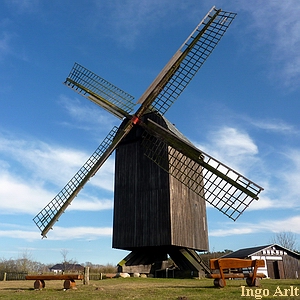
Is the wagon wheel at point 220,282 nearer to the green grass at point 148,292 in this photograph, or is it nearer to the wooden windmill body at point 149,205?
the green grass at point 148,292

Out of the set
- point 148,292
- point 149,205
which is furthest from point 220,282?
point 149,205

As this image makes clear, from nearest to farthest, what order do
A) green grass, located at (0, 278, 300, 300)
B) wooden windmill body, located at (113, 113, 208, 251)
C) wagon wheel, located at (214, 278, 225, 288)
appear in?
green grass, located at (0, 278, 300, 300)
wagon wheel, located at (214, 278, 225, 288)
wooden windmill body, located at (113, 113, 208, 251)

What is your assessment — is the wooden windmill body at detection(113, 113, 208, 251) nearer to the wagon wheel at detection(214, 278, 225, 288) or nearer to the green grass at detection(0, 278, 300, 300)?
the green grass at detection(0, 278, 300, 300)

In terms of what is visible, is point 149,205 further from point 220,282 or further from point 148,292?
point 148,292

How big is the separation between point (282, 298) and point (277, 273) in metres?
24.4

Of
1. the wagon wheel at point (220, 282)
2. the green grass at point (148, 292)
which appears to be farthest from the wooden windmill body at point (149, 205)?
the wagon wheel at point (220, 282)

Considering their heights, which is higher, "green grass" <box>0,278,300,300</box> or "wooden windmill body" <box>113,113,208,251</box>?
"wooden windmill body" <box>113,113,208,251</box>

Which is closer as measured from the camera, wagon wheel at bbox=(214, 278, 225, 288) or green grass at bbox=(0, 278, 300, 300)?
green grass at bbox=(0, 278, 300, 300)

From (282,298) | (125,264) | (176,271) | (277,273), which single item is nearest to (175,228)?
(176,271)

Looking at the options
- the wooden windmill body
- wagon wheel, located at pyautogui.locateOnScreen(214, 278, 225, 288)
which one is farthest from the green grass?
the wooden windmill body

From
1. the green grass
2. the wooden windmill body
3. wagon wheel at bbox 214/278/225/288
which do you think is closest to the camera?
the green grass

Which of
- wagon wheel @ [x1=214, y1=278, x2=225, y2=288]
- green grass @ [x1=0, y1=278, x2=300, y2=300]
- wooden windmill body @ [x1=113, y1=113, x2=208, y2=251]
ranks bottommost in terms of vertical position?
green grass @ [x1=0, y1=278, x2=300, y2=300]

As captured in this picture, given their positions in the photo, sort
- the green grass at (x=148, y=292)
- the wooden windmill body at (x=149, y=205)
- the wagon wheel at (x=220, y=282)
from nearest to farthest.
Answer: the green grass at (x=148, y=292)
the wagon wheel at (x=220, y=282)
the wooden windmill body at (x=149, y=205)

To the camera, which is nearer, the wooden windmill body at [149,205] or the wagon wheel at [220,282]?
the wagon wheel at [220,282]
